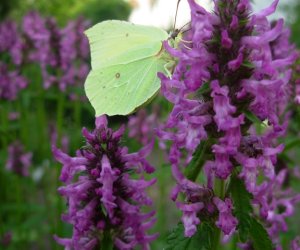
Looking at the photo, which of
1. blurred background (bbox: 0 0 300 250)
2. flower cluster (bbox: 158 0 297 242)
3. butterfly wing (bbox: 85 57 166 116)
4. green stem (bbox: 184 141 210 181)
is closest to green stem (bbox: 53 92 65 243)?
blurred background (bbox: 0 0 300 250)

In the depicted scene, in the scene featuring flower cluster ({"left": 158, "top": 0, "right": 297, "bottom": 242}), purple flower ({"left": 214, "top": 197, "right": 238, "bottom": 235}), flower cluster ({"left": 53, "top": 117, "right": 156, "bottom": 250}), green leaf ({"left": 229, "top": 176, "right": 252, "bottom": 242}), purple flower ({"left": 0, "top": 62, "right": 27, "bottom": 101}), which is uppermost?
flower cluster ({"left": 158, "top": 0, "right": 297, "bottom": 242})

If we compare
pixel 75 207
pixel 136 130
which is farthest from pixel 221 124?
pixel 136 130

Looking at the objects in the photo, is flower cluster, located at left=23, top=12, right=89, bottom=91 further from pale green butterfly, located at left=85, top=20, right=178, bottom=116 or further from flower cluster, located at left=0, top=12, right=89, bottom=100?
pale green butterfly, located at left=85, top=20, right=178, bottom=116

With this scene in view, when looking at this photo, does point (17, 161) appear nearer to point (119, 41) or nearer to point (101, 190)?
point (119, 41)

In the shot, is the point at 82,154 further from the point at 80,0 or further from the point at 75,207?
the point at 80,0

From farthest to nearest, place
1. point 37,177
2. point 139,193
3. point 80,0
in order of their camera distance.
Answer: point 80,0
point 37,177
point 139,193
